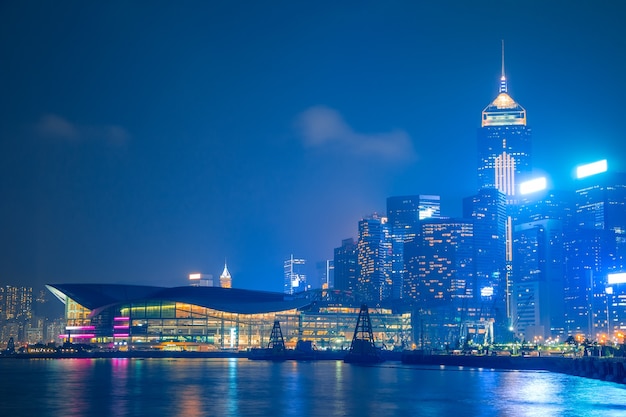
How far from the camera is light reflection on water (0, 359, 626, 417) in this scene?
88.9 m

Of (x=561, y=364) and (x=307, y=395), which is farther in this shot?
(x=561, y=364)

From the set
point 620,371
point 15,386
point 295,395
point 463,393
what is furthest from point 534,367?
point 15,386

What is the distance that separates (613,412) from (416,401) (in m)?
21.4

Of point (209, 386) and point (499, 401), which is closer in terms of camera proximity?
point (499, 401)

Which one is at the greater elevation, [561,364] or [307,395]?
[307,395]

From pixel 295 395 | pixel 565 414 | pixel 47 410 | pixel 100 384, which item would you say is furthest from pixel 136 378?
pixel 565 414

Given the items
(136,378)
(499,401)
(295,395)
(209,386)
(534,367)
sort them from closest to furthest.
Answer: (499,401), (295,395), (209,386), (136,378), (534,367)

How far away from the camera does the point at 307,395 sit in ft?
348

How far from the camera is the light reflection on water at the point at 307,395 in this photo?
8888 centimetres

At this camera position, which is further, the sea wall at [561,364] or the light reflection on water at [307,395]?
the sea wall at [561,364]

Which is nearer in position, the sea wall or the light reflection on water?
the light reflection on water

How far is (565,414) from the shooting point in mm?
86438

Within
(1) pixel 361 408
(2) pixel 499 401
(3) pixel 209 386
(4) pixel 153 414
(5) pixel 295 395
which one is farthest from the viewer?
(3) pixel 209 386

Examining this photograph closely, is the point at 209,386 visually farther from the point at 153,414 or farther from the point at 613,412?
the point at 613,412
